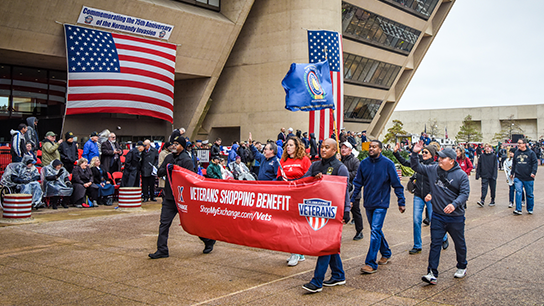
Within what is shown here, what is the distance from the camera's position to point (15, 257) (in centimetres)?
738

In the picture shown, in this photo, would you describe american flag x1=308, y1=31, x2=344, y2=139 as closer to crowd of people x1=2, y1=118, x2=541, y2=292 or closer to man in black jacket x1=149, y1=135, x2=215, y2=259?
crowd of people x1=2, y1=118, x2=541, y2=292

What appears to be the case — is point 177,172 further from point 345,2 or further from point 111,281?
point 345,2

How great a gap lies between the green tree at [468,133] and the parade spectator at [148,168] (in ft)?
259

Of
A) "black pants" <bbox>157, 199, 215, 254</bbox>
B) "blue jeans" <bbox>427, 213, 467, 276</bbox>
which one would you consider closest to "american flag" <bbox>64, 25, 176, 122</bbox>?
"black pants" <bbox>157, 199, 215, 254</bbox>

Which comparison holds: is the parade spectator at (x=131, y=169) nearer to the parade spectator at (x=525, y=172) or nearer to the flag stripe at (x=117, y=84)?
the flag stripe at (x=117, y=84)

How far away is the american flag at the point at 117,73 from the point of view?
76.8 ft

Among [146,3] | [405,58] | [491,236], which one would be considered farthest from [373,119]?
[491,236]

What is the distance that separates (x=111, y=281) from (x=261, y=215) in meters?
2.20

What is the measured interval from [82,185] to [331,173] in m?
9.92

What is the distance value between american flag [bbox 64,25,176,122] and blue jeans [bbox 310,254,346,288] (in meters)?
21.0

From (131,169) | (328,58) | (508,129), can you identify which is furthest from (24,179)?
(508,129)

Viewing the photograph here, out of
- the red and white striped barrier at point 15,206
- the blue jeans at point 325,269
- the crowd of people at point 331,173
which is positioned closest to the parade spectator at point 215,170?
the crowd of people at point 331,173

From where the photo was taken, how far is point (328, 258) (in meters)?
5.76

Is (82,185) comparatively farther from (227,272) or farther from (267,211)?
(267,211)
